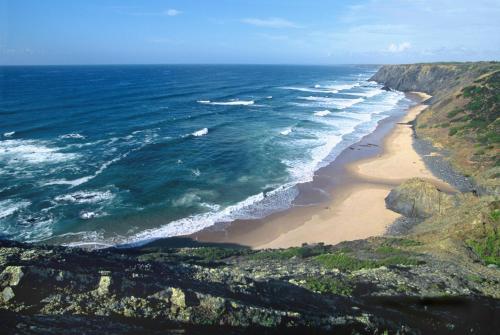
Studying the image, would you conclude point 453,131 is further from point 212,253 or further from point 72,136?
point 72,136

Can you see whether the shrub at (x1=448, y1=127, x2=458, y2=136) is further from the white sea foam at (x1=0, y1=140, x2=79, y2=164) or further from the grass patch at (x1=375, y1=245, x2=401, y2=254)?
the white sea foam at (x1=0, y1=140, x2=79, y2=164)

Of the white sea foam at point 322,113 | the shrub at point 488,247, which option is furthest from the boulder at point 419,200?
the white sea foam at point 322,113

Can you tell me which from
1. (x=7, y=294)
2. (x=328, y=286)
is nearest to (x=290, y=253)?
(x=328, y=286)

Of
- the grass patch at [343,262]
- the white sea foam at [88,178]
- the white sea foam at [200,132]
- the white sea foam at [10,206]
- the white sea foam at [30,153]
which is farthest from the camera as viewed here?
the white sea foam at [200,132]

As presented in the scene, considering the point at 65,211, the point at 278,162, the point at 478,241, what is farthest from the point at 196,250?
the point at 278,162

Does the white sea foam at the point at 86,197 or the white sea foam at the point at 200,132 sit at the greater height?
the white sea foam at the point at 200,132

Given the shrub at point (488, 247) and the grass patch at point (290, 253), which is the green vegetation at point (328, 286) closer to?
the grass patch at point (290, 253)
